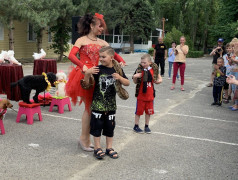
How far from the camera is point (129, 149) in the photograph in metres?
5.11

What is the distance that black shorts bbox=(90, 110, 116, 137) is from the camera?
14.9 feet

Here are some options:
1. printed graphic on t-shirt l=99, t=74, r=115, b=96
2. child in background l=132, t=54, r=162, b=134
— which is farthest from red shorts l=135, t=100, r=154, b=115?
printed graphic on t-shirt l=99, t=74, r=115, b=96

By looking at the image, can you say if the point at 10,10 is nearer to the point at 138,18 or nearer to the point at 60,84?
the point at 60,84

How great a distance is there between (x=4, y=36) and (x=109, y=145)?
19783mm

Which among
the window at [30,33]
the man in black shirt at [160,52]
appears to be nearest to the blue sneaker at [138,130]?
the man in black shirt at [160,52]

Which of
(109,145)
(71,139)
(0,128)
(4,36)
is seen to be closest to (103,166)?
(109,145)

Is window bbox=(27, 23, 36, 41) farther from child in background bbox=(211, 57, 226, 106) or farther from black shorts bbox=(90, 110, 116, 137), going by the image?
black shorts bbox=(90, 110, 116, 137)

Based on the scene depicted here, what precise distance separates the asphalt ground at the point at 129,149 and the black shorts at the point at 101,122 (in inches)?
15.8

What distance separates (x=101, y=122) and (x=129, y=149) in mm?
836

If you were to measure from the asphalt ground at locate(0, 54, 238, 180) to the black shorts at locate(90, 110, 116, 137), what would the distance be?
1.32ft

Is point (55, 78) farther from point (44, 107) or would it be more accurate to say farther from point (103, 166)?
point (103, 166)

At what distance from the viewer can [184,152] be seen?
509 cm

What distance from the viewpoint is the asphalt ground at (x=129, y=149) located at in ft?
13.6

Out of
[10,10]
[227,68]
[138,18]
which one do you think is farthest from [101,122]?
[138,18]
